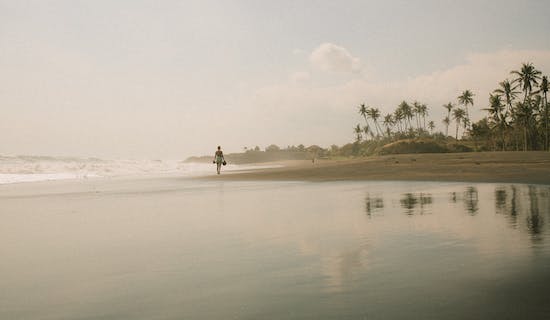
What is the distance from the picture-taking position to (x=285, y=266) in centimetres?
451

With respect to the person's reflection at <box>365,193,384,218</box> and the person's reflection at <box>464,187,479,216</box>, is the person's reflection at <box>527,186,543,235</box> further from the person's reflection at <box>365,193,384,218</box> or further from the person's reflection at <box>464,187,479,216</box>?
the person's reflection at <box>365,193,384,218</box>

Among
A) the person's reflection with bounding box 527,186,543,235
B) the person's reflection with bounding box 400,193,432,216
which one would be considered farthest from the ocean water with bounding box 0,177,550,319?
the person's reflection with bounding box 400,193,432,216

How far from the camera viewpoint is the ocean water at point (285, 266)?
324 centimetres

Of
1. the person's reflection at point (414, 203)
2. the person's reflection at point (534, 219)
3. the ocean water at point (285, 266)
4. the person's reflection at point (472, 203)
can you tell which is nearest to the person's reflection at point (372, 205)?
the ocean water at point (285, 266)

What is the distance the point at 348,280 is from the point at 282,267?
0.86m

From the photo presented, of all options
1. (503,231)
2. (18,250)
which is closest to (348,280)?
(503,231)

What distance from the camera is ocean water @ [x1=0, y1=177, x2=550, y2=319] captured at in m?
3.24

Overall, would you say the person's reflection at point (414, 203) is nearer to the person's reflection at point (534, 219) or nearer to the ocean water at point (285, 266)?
the ocean water at point (285, 266)

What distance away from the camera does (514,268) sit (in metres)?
4.11

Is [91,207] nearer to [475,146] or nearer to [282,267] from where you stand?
[282,267]

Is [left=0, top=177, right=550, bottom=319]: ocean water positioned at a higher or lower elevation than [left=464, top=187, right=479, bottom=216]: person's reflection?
higher

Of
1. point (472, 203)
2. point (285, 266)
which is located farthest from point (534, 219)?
point (285, 266)

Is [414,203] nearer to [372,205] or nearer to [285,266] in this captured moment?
[372,205]

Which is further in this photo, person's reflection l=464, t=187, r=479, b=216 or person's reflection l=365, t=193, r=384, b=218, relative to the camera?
person's reflection l=365, t=193, r=384, b=218
